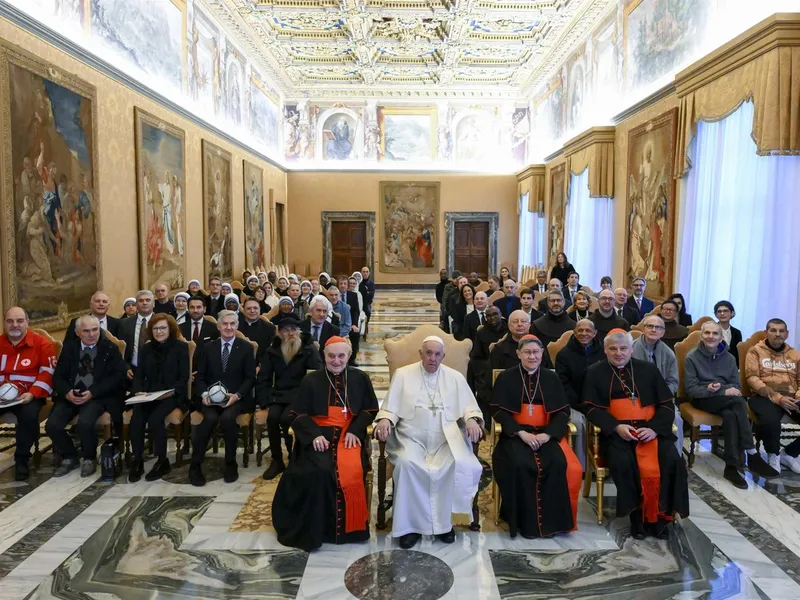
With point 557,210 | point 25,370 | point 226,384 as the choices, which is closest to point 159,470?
point 226,384

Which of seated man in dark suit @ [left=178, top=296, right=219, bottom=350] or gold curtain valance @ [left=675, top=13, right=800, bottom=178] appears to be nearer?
gold curtain valance @ [left=675, top=13, right=800, bottom=178]

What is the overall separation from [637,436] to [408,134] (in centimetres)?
1956

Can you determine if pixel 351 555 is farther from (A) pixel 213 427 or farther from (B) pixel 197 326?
(B) pixel 197 326

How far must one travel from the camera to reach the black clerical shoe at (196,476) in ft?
17.5

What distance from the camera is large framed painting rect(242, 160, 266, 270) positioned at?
16.9m

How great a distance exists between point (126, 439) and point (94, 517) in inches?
43.9

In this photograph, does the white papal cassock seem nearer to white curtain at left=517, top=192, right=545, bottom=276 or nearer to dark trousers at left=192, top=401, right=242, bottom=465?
dark trousers at left=192, top=401, right=242, bottom=465

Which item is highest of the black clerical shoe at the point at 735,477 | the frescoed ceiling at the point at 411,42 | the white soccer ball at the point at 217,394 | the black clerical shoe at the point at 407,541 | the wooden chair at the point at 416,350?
the frescoed ceiling at the point at 411,42

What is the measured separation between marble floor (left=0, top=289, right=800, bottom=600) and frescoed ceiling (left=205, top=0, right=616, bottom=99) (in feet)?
37.5

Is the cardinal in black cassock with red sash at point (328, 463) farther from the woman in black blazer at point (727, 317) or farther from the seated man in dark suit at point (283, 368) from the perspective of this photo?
the woman in black blazer at point (727, 317)

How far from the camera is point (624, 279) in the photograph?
1190 centimetres

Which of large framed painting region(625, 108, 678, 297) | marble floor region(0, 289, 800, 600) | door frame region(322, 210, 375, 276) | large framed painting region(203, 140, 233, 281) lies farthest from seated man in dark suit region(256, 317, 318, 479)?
door frame region(322, 210, 375, 276)

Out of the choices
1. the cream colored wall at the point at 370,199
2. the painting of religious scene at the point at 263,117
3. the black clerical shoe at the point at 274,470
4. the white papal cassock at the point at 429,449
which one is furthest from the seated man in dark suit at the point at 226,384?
the cream colored wall at the point at 370,199

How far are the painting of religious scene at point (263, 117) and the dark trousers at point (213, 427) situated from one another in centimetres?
1388
